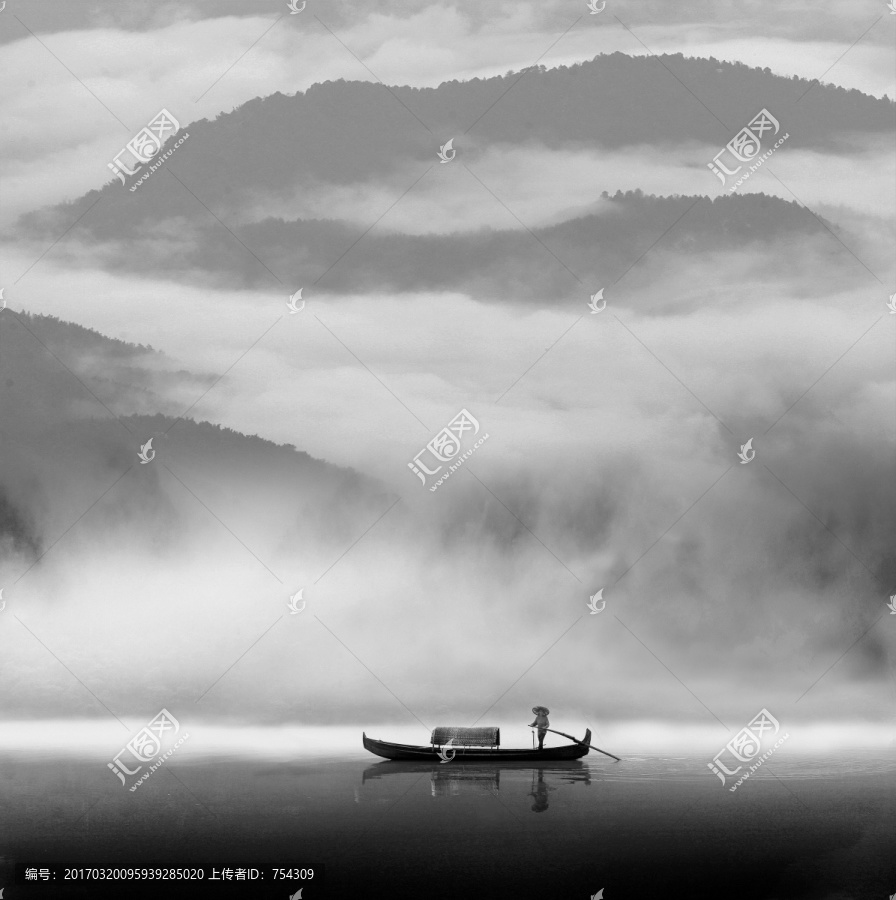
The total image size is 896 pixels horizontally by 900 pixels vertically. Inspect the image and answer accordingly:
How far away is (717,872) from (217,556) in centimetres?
3789

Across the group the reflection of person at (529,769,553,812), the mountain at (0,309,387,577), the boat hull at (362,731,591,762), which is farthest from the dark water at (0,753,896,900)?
the mountain at (0,309,387,577)

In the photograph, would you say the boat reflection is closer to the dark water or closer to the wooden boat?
the dark water

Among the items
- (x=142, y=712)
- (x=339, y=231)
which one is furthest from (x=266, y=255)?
(x=142, y=712)

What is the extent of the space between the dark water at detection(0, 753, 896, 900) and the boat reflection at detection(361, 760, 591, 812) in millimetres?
125

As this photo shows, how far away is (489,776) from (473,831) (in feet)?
26.9

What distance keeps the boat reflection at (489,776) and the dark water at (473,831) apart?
0.41 feet

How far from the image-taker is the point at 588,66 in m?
65.9

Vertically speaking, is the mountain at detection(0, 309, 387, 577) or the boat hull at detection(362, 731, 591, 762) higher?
the mountain at detection(0, 309, 387, 577)

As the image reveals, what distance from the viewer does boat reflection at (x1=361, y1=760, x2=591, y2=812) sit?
29969 mm

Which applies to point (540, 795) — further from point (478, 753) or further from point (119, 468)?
point (119, 468)

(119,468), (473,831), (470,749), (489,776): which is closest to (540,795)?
(489,776)

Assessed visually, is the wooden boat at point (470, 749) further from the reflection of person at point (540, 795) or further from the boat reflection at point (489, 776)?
the reflection of person at point (540, 795)

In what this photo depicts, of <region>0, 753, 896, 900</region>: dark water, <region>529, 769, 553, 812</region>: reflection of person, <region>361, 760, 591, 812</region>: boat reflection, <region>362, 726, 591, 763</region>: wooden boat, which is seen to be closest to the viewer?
<region>0, 753, 896, 900</region>: dark water

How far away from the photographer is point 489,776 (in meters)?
33.0
